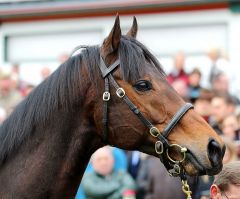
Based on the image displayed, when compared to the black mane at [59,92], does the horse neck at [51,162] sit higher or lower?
lower

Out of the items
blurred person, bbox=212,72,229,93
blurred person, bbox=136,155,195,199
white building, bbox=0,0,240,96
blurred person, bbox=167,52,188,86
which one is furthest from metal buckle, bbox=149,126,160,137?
white building, bbox=0,0,240,96

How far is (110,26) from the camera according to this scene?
1327cm

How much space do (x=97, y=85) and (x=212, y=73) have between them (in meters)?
6.33

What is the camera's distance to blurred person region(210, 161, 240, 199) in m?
3.78

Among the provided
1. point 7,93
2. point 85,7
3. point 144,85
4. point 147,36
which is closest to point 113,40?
point 144,85

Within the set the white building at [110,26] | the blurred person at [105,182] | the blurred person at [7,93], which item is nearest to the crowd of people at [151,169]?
the blurred person at [105,182]

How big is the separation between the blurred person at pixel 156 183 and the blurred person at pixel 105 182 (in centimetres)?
13

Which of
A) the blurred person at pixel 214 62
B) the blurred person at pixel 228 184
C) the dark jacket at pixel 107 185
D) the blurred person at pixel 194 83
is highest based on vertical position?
the blurred person at pixel 214 62

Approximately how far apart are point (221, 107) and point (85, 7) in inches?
244

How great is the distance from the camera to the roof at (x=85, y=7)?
1268cm

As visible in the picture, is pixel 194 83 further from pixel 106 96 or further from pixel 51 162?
pixel 51 162

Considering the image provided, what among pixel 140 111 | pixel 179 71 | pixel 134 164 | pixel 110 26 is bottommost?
pixel 134 164

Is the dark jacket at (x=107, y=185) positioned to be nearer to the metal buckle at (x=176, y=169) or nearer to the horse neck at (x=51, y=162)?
the horse neck at (x=51, y=162)

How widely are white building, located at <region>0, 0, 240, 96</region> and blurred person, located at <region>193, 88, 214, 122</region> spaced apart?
8.05ft
